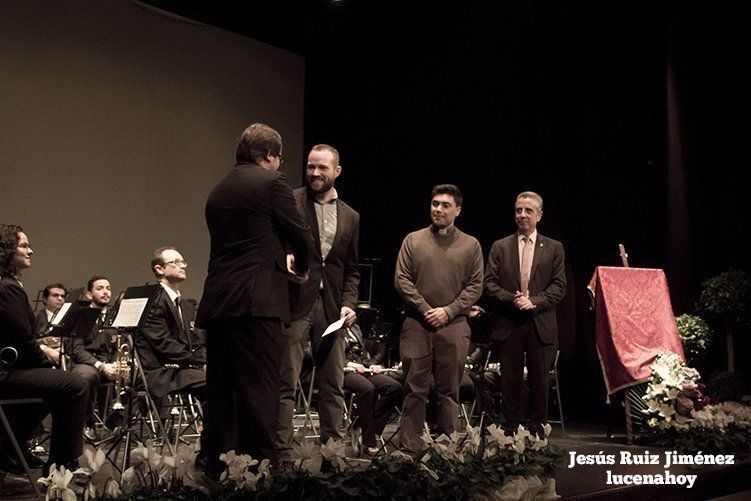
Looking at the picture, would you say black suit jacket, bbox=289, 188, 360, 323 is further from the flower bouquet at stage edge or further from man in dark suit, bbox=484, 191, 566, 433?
the flower bouquet at stage edge

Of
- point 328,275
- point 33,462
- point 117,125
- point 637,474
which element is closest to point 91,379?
point 33,462

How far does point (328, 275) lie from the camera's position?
12.1 feet

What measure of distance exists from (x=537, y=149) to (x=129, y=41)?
15.4ft

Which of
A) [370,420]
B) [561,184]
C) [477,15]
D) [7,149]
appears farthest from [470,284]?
[7,149]

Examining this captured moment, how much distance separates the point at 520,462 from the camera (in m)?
3.10

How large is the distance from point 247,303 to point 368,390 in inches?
86.2

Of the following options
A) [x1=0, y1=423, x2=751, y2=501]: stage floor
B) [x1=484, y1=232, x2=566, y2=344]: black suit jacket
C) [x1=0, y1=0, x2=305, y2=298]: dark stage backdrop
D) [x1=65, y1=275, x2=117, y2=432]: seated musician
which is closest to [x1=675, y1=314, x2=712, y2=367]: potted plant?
[x1=0, y1=423, x2=751, y2=501]: stage floor

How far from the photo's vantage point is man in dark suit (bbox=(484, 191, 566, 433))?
15.7 ft

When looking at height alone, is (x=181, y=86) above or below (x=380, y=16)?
below

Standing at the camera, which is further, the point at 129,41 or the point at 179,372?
the point at 129,41

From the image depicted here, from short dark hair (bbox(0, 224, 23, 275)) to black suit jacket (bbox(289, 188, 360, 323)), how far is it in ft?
4.46

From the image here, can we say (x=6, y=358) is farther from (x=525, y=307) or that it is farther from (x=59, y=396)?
(x=525, y=307)

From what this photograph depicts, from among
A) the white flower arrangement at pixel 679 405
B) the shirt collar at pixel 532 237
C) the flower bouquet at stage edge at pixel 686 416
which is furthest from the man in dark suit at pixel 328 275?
the white flower arrangement at pixel 679 405

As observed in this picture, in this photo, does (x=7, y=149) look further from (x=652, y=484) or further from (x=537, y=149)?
(x=652, y=484)
